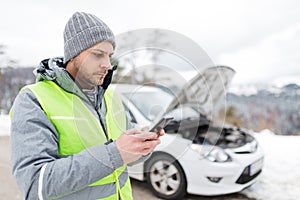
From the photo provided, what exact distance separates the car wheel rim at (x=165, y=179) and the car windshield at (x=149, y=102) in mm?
2013

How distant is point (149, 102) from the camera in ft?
5.70

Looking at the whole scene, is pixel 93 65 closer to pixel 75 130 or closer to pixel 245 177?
pixel 75 130

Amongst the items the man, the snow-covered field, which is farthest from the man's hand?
the snow-covered field

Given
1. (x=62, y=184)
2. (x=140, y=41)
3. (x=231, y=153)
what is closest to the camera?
(x=62, y=184)

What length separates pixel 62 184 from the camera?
95cm

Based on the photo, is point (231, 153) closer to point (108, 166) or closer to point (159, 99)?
point (159, 99)

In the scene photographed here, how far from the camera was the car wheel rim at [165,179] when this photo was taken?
370 cm

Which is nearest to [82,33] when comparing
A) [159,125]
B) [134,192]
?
[159,125]

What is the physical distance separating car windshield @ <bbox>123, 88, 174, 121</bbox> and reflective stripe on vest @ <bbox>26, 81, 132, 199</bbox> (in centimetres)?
33

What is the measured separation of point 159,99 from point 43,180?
3.62ft

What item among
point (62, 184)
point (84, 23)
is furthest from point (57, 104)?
point (84, 23)

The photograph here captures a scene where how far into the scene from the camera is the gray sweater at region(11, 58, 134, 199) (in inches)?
37.4

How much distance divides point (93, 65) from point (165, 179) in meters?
2.94

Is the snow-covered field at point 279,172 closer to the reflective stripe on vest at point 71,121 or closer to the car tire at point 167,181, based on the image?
the car tire at point 167,181
